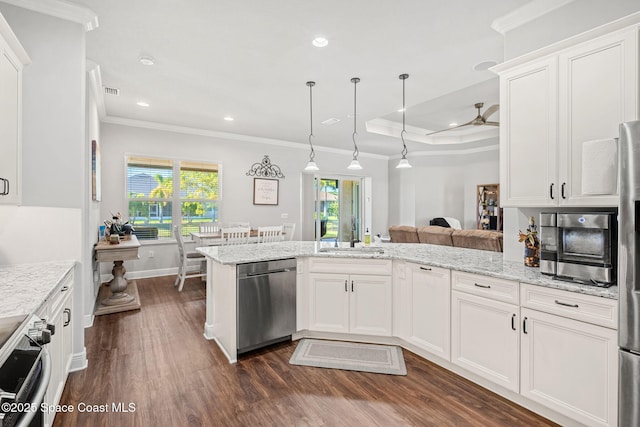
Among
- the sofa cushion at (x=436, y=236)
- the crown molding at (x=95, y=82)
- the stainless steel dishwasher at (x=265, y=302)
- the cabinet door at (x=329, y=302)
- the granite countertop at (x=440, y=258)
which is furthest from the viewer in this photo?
the sofa cushion at (x=436, y=236)

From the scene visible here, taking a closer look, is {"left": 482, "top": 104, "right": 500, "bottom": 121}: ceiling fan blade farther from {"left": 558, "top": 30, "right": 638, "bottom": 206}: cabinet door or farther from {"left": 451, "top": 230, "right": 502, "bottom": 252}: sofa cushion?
{"left": 558, "top": 30, "right": 638, "bottom": 206}: cabinet door

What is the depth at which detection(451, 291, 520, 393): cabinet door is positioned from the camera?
205 cm

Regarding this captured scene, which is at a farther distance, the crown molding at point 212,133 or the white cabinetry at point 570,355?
the crown molding at point 212,133

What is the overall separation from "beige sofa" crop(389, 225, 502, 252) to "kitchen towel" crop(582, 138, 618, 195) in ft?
9.39

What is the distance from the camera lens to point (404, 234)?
5789 mm

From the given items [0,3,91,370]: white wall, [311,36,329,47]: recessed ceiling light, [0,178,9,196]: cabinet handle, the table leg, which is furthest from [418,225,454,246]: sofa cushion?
[0,178,9,196]: cabinet handle

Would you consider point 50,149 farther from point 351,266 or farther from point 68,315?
point 351,266

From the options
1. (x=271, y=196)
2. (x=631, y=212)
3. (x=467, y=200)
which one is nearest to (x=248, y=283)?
(x=631, y=212)

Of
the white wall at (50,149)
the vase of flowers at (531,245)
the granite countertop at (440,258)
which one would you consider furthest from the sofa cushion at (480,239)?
the white wall at (50,149)

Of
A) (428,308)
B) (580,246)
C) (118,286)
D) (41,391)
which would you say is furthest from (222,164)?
(580,246)

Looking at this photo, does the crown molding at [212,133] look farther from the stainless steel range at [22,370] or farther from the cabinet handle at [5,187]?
the stainless steel range at [22,370]

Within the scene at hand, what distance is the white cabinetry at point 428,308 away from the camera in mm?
2445

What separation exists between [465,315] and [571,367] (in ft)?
2.13

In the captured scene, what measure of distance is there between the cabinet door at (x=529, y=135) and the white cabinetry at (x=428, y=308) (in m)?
0.79
